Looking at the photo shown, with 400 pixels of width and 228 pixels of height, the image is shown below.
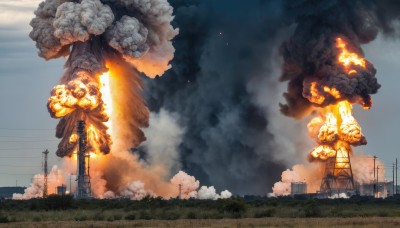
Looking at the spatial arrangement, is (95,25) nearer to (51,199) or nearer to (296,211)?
(51,199)

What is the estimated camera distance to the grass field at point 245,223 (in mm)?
121750

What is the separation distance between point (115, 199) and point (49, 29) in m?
25.6

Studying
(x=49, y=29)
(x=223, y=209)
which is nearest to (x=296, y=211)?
(x=223, y=209)

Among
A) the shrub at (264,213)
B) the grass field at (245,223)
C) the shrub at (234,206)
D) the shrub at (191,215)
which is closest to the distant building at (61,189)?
the shrub at (234,206)

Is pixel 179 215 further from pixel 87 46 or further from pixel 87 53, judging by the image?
pixel 87 46

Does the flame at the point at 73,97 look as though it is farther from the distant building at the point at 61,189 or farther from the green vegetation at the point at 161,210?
the green vegetation at the point at 161,210

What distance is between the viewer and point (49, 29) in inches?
7677

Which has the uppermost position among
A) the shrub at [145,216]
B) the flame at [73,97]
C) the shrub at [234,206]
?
the flame at [73,97]

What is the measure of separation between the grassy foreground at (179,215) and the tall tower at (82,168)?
51.2 feet

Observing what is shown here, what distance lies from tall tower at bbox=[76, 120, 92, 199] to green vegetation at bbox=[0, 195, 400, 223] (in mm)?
12088

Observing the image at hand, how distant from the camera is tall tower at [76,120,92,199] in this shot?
19050 centimetres

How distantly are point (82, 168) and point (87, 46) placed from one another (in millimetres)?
16988

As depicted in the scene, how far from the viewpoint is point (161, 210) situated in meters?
152

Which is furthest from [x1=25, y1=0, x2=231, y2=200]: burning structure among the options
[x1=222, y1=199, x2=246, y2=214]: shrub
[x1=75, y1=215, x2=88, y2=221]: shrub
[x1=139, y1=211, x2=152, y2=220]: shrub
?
[x1=75, y1=215, x2=88, y2=221]: shrub
